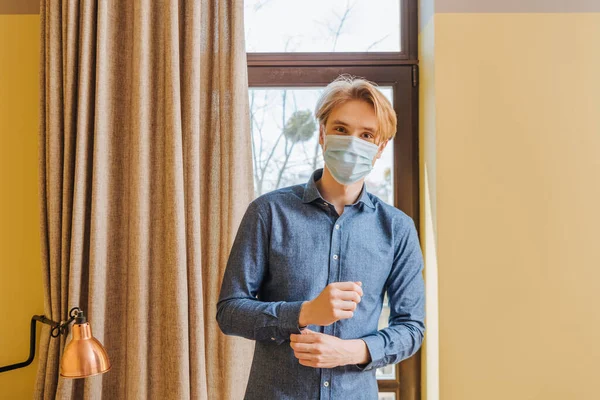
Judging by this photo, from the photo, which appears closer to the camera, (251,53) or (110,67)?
(110,67)

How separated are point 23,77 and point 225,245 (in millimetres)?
939

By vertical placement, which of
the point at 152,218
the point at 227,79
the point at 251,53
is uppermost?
the point at 251,53

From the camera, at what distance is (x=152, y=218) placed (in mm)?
1863

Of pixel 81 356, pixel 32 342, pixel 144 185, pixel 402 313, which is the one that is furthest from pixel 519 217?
pixel 32 342

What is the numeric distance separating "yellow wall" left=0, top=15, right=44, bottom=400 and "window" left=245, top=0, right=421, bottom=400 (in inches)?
31.1

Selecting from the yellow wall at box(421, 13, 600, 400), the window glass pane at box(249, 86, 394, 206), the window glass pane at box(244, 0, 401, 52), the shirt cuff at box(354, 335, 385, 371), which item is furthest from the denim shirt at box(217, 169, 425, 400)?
the window glass pane at box(244, 0, 401, 52)

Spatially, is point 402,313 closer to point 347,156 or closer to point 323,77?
point 347,156

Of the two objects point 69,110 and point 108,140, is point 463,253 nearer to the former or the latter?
point 108,140

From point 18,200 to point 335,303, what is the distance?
55.7 inches

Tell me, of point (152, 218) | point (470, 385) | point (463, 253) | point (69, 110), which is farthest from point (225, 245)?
point (470, 385)

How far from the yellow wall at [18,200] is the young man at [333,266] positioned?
3.52ft

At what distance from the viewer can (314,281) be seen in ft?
4.07

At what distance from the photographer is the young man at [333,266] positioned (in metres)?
1.20

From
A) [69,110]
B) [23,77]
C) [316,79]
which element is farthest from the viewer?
[316,79]
